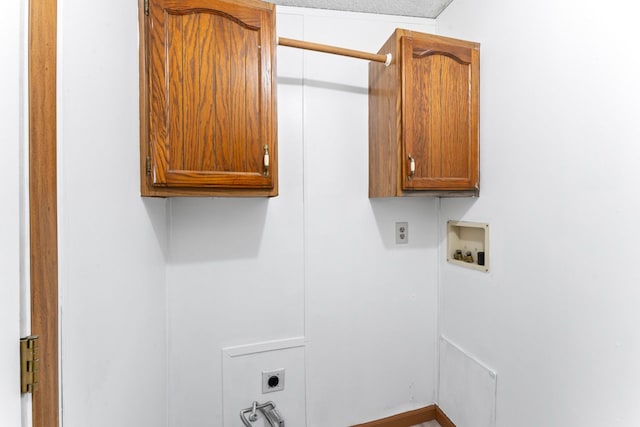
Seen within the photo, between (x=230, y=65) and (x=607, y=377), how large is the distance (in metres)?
1.58

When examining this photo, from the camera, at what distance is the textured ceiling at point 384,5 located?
1532mm

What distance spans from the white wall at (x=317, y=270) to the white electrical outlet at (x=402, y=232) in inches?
1.3

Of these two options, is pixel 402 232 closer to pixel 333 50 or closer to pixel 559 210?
pixel 559 210

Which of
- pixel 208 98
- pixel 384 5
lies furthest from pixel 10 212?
pixel 384 5

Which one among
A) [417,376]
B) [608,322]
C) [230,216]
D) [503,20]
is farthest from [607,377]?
[230,216]

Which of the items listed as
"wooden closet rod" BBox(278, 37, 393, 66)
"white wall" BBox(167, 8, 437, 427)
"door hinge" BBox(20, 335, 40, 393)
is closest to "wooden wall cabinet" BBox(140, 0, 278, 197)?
"wooden closet rod" BBox(278, 37, 393, 66)

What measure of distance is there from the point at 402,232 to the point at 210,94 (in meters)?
1.17

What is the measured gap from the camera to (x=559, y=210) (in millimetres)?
1080

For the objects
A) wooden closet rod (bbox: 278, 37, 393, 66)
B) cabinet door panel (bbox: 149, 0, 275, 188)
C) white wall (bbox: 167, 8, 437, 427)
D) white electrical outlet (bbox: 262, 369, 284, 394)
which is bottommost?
white electrical outlet (bbox: 262, 369, 284, 394)

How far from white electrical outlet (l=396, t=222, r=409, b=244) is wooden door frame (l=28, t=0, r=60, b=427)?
1460mm

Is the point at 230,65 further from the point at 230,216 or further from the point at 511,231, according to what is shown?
the point at 511,231

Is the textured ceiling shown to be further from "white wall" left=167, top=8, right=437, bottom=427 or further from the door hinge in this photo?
the door hinge

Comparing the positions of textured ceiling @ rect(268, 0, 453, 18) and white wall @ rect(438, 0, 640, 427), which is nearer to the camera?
white wall @ rect(438, 0, 640, 427)

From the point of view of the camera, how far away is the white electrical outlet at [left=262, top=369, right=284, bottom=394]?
60.2 inches
